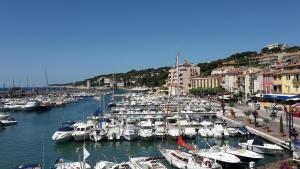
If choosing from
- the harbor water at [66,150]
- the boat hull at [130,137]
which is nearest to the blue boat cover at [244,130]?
the harbor water at [66,150]

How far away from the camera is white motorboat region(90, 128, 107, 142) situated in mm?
44156

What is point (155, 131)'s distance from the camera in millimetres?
46062

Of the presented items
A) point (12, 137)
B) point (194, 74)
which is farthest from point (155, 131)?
point (194, 74)

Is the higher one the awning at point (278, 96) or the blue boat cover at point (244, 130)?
the awning at point (278, 96)

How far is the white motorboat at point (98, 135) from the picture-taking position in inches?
1738

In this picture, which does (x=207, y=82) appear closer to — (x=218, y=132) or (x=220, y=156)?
(x=218, y=132)

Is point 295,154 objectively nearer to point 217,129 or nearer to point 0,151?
point 217,129

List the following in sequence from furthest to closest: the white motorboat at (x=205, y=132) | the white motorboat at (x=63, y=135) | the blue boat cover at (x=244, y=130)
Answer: the white motorboat at (x=205, y=132)
the white motorboat at (x=63, y=135)
the blue boat cover at (x=244, y=130)

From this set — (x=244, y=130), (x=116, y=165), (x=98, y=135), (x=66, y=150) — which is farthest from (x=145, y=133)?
(x=116, y=165)

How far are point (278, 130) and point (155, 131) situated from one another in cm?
1509

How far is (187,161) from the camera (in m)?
30.5

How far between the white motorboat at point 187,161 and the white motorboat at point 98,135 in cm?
1261

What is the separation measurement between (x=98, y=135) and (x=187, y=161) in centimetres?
1687

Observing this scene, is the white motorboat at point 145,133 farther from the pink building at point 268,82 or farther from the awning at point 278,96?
the pink building at point 268,82
